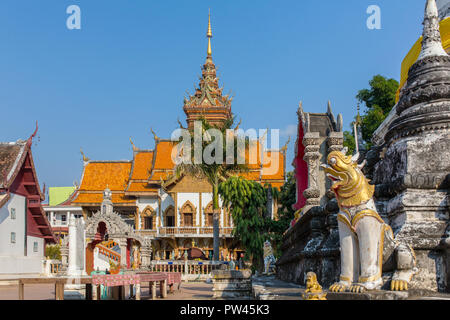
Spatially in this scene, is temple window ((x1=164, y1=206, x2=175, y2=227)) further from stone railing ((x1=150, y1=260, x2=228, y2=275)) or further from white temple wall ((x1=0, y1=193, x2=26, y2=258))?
white temple wall ((x1=0, y1=193, x2=26, y2=258))

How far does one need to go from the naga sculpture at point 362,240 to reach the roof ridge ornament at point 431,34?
250 cm

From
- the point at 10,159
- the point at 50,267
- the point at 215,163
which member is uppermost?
the point at 10,159

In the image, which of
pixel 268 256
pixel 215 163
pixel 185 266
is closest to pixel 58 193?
pixel 185 266

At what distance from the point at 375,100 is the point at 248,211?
26.1 ft

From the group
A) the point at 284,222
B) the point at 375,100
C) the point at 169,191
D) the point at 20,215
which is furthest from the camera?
the point at 169,191

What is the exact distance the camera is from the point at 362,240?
4344 mm

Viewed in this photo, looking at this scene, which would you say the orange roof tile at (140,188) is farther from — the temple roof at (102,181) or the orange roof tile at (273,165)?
the orange roof tile at (273,165)

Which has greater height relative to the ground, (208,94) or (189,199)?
(208,94)

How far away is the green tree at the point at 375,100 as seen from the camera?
20828mm

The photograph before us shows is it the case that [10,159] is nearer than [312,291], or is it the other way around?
[312,291]

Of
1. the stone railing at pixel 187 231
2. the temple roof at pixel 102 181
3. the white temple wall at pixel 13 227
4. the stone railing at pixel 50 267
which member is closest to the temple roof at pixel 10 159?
the white temple wall at pixel 13 227

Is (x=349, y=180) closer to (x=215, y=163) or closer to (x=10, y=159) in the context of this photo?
(x=215, y=163)

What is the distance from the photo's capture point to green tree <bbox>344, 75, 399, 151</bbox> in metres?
20.8
